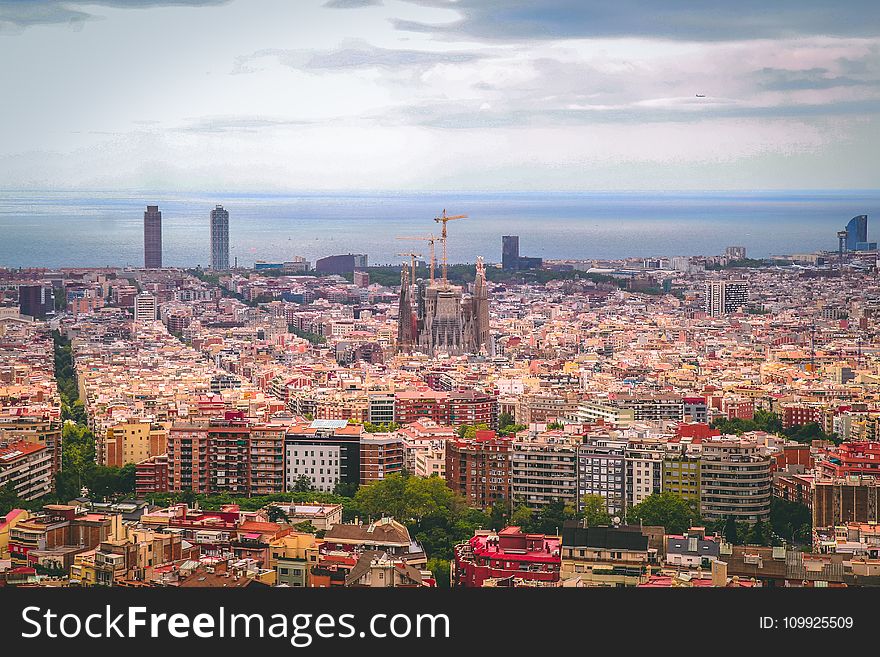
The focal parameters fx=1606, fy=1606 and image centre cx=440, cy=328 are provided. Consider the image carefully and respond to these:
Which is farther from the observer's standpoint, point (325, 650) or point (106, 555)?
point (106, 555)

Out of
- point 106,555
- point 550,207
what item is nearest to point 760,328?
point 550,207

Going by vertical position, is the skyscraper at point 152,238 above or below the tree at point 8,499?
above

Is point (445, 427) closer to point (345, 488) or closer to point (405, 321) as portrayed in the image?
point (345, 488)

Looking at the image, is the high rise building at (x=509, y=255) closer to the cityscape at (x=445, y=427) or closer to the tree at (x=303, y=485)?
the cityscape at (x=445, y=427)

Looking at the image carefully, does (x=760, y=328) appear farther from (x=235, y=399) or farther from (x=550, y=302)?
(x=235, y=399)

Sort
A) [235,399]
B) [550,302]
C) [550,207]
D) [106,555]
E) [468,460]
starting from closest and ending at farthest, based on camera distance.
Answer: [106,555] → [468,460] → [235,399] → [550,207] → [550,302]

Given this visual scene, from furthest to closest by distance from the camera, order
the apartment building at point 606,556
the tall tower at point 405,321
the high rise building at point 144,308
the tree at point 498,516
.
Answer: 1. the high rise building at point 144,308
2. the tall tower at point 405,321
3. the tree at point 498,516
4. the apartment building at point 606,556

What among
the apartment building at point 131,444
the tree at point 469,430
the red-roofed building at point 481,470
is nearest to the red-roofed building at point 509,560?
the red-roofed building at point 481,470

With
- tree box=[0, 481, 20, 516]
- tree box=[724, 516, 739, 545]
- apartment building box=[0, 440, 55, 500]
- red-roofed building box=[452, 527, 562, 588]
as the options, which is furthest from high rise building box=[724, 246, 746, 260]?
red-roofed building box=[452, 527, 562, 588]
